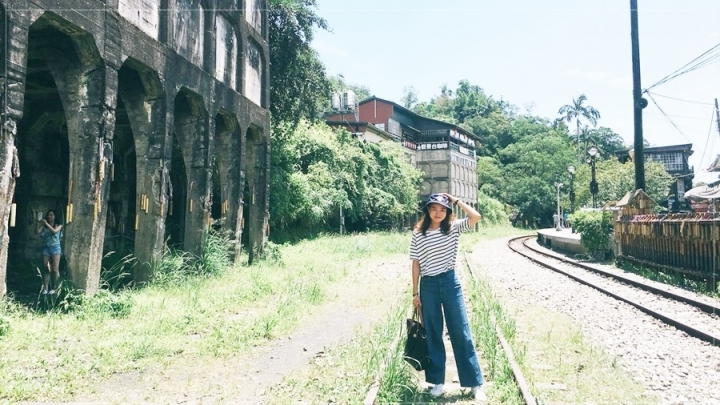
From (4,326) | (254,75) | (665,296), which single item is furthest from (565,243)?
(4,326)

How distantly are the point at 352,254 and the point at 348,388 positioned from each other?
53.7ft

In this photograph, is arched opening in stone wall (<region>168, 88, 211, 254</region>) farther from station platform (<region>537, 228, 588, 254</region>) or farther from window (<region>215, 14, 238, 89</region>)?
station platform (<region>537, 228, 588, 254</region>)

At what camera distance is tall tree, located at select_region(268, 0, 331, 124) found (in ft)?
74.5

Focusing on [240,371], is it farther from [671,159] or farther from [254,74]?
[671,159]

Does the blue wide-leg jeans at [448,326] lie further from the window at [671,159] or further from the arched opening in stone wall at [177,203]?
Result: the window at [671,159]

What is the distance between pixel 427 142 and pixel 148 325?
47309 mm

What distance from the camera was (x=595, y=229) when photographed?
19578mm

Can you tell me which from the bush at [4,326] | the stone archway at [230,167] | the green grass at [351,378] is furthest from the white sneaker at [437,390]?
the stone archway at [230,167]

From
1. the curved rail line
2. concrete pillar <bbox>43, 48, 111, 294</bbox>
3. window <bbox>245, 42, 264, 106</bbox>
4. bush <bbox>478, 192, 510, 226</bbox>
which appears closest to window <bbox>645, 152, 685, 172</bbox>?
bush <bbox>478, 192, 510, 226</bbox>

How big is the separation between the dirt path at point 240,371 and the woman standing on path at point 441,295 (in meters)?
1.73

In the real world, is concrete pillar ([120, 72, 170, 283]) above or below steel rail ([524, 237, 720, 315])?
above

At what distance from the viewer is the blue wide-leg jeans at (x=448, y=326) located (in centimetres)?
481

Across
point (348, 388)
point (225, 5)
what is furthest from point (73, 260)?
point (225, 5)

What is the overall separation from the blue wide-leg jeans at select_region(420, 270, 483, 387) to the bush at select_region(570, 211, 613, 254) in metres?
16.2
